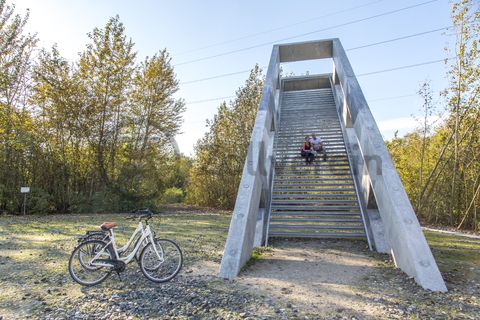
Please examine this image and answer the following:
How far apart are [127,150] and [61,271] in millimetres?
10498

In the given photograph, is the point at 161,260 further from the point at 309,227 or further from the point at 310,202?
the point at 310,202

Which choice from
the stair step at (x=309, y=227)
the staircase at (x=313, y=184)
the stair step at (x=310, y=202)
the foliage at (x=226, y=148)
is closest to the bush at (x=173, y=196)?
the foliage at (x=226, y=148)

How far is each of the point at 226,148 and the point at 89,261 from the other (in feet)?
40.1

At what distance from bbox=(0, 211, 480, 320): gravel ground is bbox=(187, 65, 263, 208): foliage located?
1036 cm

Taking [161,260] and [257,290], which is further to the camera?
[161,260]

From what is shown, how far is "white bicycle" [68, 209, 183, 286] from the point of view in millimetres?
3602

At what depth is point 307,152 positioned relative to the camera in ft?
25.0

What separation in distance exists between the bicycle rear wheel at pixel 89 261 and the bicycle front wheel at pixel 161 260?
42cm

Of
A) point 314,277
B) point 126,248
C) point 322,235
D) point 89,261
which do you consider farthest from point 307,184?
point 89,261

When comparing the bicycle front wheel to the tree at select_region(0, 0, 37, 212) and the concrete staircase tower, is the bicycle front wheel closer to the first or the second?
the concrete staircase tower

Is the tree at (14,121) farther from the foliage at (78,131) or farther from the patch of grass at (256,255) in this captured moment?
the patch of grass at (256,255)

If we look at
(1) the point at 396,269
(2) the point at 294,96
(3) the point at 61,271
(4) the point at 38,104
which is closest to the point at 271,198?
(1) the point at 396,269

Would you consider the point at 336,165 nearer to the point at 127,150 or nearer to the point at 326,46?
the point at 326,46

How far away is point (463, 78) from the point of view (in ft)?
30.1
